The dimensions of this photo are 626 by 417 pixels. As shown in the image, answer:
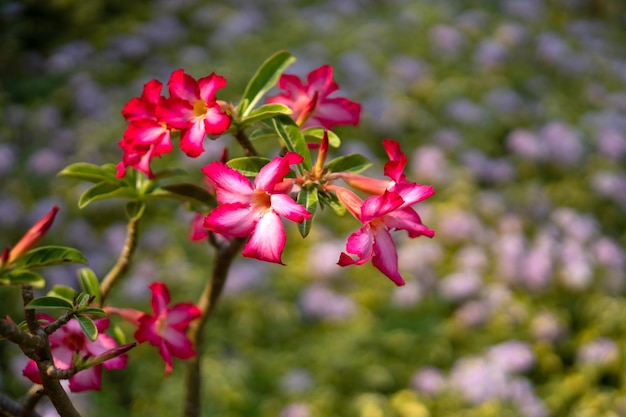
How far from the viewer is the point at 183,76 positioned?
0.83m

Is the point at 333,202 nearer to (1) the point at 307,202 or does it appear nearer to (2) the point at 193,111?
(1) the point at 307,202

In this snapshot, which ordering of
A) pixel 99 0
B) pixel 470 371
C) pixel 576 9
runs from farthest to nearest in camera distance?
1. pixel 576 9
2. pixel 99 0
3. pixel 470 371

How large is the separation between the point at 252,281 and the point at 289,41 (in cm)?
180

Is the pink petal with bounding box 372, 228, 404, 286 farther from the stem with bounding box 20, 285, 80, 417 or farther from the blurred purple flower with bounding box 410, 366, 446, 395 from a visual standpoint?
the blurred purple flower with bounding box 410, 366, 446, 395

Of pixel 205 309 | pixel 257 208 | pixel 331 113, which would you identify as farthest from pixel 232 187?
pixel 205 309

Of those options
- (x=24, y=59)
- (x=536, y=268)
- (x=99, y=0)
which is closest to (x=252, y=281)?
(x=536, y=268)

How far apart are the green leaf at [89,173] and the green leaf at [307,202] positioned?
277mm

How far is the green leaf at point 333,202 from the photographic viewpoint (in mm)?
791

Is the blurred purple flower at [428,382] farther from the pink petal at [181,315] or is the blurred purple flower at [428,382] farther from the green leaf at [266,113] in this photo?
the green leaf at [266,113]

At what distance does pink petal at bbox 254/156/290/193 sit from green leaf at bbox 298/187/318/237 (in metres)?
0.05

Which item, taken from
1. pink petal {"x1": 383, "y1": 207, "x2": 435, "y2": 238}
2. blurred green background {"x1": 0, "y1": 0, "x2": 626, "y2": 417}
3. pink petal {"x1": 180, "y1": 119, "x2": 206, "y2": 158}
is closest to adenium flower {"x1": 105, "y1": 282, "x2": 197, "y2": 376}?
pink petal {"x1": 180, "y1": 119, "x2": 206, "y2": 158}

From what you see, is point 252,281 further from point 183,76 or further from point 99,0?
point 99,0

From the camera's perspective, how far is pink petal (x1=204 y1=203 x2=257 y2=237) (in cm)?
72

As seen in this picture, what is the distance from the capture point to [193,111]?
2.65 feet
